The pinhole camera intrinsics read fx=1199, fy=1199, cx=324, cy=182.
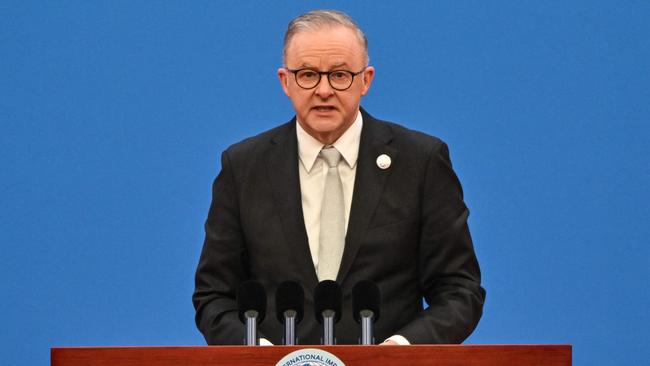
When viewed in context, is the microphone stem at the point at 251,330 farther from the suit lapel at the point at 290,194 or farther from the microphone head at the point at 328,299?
the suit lapel at the point at 290,194

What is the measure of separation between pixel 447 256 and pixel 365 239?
0.19m

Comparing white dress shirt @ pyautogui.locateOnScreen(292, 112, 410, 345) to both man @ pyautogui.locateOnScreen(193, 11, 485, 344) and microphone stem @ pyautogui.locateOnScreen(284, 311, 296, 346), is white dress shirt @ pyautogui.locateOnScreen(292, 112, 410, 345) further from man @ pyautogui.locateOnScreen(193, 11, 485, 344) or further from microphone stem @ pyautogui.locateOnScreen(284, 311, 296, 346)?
microphone stem @ pyautogui.locateOnScreen(284, 311, 296, 346)

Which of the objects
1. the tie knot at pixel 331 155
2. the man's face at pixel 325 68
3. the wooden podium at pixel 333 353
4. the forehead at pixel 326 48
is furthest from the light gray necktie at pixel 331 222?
the wooden podium at pixel 333 353

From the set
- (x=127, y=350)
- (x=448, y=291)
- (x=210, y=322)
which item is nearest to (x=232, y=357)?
(x=127, y=350)

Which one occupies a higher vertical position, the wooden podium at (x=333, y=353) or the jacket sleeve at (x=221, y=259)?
the jacket sleeve at (x=221, y=259)

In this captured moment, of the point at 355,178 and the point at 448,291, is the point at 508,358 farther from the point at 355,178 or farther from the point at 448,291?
the point at 355,178

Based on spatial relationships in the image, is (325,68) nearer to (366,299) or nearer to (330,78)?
(330,78)

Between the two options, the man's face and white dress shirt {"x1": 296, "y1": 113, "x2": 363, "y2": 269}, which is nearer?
the man's face

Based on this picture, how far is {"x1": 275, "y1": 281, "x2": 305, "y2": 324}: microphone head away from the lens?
233 centimetres

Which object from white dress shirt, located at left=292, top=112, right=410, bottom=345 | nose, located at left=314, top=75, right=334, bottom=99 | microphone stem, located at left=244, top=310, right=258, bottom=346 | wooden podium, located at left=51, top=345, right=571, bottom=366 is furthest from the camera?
white dress shirt, located at left=292, top=112, right=410, bottom=345

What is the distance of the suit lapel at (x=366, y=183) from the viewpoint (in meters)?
2.71

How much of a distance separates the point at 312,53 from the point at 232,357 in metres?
0.83

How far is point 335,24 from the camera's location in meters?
2.70

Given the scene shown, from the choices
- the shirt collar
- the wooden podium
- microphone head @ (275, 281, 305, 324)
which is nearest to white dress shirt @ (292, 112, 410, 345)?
the shirt collar
